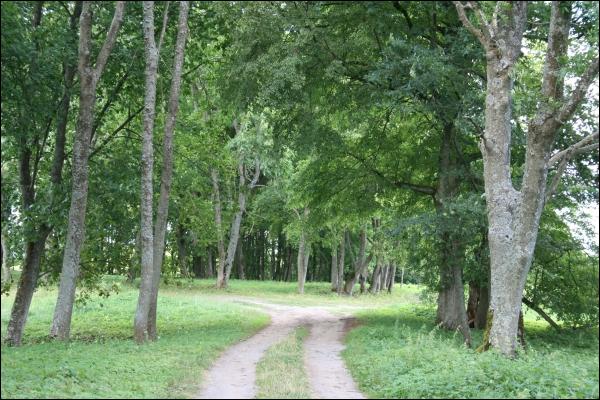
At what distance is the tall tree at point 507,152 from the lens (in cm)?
1229

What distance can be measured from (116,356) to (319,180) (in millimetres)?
11010

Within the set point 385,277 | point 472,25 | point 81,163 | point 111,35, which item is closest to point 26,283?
point 81,163

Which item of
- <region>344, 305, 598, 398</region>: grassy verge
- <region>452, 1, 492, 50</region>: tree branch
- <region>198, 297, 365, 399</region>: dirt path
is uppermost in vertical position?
<region>452, 1, 492, 50</region>: tree branch

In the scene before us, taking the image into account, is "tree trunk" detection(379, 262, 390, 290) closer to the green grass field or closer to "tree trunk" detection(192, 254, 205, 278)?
"tree trunk" detection(192, 254, 205, 278)

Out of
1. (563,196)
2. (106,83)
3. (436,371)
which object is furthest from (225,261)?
(436,371)

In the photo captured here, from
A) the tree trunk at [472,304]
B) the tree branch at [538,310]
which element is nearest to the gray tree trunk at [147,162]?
the tree trunk at [472,304]

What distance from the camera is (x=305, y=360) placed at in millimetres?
12555

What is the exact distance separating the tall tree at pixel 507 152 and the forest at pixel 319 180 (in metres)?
0.05

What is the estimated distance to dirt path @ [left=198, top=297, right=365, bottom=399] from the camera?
9.21m

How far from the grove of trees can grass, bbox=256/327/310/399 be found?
3.72m

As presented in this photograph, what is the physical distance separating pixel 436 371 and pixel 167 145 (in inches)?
360

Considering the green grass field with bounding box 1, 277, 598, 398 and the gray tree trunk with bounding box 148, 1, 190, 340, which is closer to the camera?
the green grass field with bounding box 1, 277, 598, 398

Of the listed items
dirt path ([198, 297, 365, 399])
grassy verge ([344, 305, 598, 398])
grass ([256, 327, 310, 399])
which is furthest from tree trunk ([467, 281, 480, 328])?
grassy verge ([344, 305, 598, 398])

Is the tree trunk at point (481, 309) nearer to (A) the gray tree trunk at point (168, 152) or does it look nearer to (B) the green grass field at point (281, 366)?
(B) the green grass field at point (281, 366)
